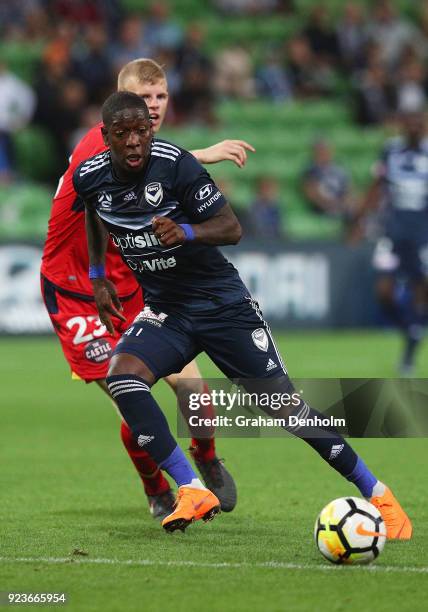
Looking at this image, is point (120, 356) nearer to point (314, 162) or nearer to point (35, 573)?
point (35, 573)

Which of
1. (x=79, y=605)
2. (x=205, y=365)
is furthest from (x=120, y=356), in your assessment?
(x=205, y=365)

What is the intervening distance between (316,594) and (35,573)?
114cm

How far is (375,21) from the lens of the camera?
23422 millimetres

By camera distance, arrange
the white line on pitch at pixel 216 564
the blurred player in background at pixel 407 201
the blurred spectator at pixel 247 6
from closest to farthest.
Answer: the white line on pitch at pixel 216 564, the blurred player in background at pixel 407 201, the blurred spectator at pixel 247 6

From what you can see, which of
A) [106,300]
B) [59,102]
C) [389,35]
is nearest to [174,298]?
[106,300]

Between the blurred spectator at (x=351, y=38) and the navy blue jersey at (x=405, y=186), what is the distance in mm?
8150

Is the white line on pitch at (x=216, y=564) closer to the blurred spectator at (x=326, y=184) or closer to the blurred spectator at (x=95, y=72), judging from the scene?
the blurred spectator at (x=95, y=72)

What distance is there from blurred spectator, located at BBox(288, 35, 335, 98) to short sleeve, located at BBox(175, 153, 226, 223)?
16.5m

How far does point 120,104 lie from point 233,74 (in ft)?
52.4

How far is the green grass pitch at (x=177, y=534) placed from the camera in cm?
510

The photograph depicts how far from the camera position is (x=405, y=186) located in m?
15.3

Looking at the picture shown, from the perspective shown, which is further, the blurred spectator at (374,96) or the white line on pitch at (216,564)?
the blurred spectator at (374,96)

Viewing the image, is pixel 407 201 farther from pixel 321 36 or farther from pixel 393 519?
pixel 393 519

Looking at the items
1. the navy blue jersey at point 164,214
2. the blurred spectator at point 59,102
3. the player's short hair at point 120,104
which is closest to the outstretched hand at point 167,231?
the navy blue jersey at point 164,214
